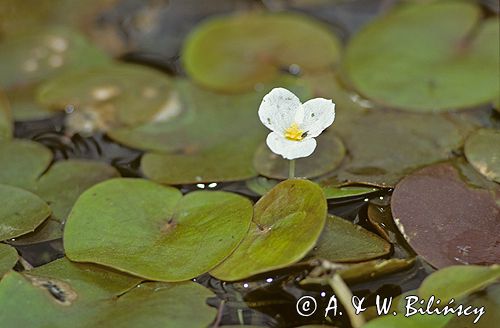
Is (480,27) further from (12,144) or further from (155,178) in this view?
(12,144)

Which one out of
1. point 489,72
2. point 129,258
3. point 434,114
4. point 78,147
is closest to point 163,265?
point 129,258

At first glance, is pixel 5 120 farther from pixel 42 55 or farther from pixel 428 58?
pixel 428 58

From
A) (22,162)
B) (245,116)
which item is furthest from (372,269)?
(22,162)

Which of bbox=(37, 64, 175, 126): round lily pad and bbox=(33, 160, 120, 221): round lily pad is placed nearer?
bbox=(33, 160, 120, 221): round lily pad

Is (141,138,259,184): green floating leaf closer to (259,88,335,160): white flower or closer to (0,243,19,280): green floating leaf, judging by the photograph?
(259,88,335,160): white flower

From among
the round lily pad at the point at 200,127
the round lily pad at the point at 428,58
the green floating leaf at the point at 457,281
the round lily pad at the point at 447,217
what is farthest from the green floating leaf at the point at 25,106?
the green floating leaf at the point at 457,281

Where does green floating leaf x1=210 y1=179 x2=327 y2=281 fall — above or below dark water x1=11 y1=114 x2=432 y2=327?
above

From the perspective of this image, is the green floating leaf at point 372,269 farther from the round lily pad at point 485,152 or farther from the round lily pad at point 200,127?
the round lily pad at point 200,127

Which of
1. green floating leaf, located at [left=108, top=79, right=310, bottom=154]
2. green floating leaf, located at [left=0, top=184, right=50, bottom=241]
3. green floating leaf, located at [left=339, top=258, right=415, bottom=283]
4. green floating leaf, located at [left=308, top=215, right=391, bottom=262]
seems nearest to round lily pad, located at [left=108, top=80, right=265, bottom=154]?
green floating leaf, located at [left=108, top=79, right=310, bottom=154]
